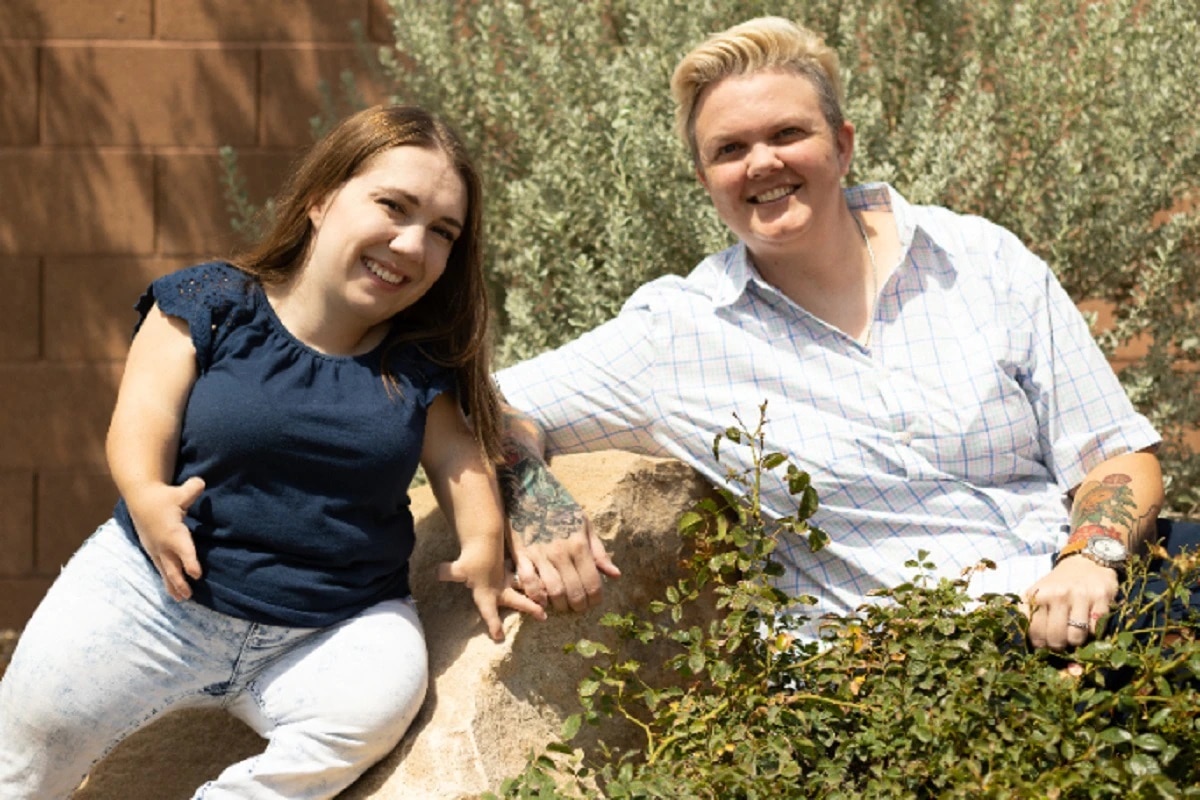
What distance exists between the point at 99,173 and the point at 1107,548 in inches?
128

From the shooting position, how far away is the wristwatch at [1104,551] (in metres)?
2.37

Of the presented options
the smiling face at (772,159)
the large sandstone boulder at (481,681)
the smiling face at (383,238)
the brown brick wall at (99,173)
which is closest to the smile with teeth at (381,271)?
the smiling face at (383,238)

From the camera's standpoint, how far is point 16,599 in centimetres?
452

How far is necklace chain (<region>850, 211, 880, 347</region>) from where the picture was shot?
2.73 m

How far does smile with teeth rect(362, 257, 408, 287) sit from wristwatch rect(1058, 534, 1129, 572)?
117 cm

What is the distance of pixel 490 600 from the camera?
236 centimetres

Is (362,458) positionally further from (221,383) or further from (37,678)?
(37,678)

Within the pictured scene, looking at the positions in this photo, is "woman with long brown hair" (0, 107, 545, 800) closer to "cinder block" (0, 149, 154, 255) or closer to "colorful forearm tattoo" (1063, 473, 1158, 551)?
"colorful forearm tattoo" (1063, 473, 1158, 551)

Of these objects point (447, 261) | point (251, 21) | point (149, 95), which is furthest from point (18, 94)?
point (447, 261)

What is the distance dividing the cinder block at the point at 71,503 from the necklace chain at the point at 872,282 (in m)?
2.62

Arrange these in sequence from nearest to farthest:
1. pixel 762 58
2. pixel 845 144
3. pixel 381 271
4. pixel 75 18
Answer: pixel 381 271 → pixel 762 58 → pixel 845 144 → pixel 75 18

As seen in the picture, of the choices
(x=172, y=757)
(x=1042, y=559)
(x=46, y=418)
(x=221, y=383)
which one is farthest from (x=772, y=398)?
(x=46, y=418)

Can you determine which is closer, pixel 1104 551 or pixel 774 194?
pixel 1104 551

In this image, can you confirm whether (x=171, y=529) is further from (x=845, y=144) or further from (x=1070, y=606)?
(x=845, y=144)
